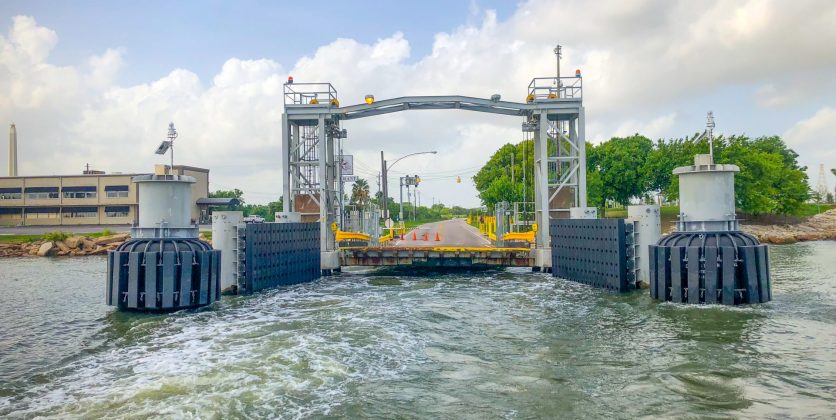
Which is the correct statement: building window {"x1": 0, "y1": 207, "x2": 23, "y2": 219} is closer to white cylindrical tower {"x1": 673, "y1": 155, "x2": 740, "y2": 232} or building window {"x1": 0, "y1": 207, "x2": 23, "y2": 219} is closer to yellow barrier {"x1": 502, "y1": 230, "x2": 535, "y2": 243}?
yellow barrier {"x1": 502, "y1": 230, "x2": 535, "y2": 243}

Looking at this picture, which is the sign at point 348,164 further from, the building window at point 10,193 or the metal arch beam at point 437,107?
the building window at point 10,193

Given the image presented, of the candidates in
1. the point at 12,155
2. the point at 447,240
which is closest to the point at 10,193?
the point at 12,155

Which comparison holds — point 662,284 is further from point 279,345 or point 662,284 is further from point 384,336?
point 279,345

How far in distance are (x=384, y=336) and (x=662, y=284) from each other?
30.2 feet

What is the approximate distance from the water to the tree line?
38305 millimetres

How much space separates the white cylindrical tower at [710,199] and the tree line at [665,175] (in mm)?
35907

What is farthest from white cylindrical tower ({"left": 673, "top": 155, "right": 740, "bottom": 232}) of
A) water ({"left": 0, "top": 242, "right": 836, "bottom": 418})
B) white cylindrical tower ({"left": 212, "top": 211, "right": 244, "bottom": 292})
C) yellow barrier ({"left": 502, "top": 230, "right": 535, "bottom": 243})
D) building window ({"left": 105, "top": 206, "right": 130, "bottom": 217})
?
building window ({"left": 105, "top": 206, "right": 130, "bottom": 217})

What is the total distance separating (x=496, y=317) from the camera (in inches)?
608

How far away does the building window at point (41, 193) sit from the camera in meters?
81.6

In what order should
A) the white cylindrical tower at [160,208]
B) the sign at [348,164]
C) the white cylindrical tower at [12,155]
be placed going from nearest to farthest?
the white cylindrical tower at [160,208] → the sign at [348,164] → the white cylindrical tower at [12,155]

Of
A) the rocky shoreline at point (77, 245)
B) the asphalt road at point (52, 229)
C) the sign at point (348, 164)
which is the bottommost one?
the rocky shoreline at point (77, 245)

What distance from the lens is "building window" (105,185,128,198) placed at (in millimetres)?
80750

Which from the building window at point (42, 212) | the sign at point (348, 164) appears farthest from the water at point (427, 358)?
the building window at point (42, 212)

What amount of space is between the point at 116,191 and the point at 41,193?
11.0 meters
